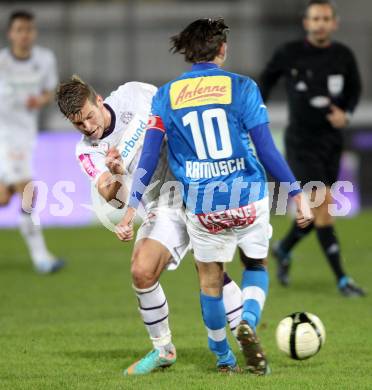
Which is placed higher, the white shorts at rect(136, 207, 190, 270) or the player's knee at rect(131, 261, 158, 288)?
the white shorts at rect(136, 207, 190, 270)

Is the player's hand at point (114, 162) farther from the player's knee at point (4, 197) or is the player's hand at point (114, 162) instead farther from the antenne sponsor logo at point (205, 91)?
the player's knee at point (4, 197)

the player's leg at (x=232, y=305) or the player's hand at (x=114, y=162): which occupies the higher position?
the player's hand at (x=114, y=162)

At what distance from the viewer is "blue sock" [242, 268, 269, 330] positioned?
5379mm

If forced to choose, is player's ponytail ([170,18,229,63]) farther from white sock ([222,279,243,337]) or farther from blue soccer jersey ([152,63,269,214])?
white sock ([222,279,243,337])

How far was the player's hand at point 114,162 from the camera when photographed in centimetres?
555

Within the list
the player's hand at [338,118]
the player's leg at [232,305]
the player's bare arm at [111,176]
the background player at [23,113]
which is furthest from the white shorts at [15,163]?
the player's leg at [232,305]

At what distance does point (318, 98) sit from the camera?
28.6 ft

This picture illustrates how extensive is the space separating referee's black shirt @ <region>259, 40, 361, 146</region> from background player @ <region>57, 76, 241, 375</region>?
3.05 meters

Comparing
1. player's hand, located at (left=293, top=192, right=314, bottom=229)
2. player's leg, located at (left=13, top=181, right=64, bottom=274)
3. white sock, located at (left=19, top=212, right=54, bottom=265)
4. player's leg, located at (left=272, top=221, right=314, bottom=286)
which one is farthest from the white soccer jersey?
player's hand, located at (left=293, top=192, right=314, bottom=229)

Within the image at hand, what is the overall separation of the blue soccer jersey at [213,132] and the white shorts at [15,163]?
16.9 feet

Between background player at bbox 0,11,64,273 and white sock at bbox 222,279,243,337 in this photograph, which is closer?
white sock at bbox 222,279,243,337

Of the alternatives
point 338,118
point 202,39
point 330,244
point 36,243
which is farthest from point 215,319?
point 36,243

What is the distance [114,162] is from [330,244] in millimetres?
3461

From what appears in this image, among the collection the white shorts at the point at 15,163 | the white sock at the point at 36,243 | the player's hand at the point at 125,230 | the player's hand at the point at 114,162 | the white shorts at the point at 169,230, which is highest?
the player's hand at the point at 114,162
